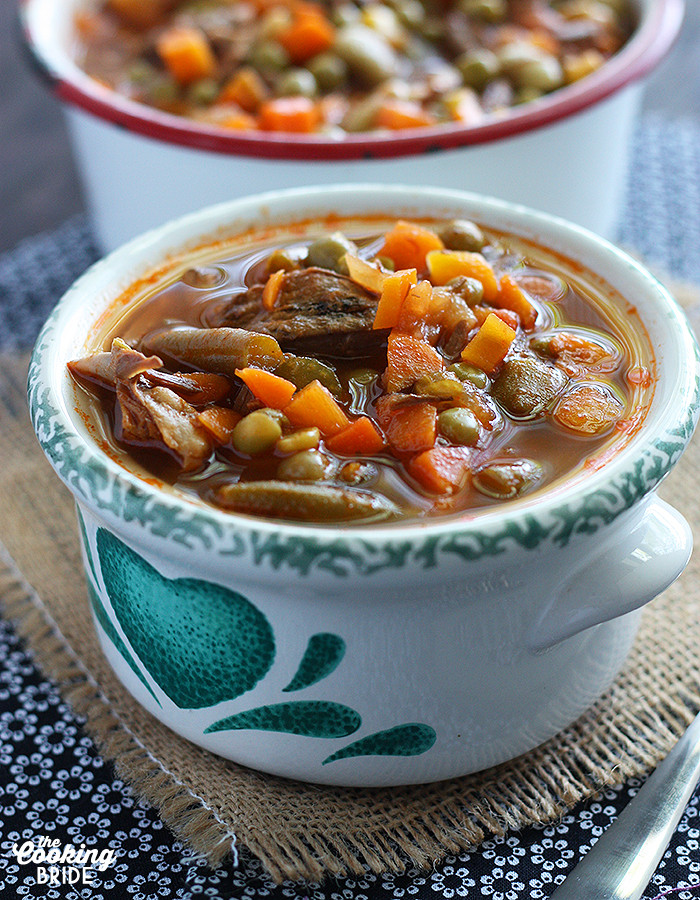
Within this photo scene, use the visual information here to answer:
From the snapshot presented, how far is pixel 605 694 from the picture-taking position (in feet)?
5.72

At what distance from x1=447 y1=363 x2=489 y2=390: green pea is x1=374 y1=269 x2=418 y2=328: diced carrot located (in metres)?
0.12

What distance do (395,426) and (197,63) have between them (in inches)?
71.2

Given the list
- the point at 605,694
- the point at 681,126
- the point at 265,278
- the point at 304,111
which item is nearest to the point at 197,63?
the point at 304,111

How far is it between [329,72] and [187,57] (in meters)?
0.40

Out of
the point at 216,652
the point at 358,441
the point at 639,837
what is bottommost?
the point at 639,837

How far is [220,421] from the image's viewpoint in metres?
1.49

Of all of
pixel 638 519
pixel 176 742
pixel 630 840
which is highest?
pixel 638 519

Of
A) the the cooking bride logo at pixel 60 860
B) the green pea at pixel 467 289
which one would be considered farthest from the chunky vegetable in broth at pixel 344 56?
the the cooking bride logo at pixel 60 860

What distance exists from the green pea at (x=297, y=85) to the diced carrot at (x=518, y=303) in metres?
1.29

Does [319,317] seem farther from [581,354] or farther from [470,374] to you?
[581,354]

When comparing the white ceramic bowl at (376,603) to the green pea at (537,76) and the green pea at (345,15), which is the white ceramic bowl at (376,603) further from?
the green pea at (345,15)

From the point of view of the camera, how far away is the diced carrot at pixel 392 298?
62.2 inches

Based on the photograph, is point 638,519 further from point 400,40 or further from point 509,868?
point 400,40

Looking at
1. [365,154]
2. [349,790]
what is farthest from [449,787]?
[365,154]
